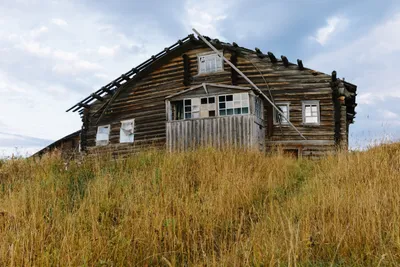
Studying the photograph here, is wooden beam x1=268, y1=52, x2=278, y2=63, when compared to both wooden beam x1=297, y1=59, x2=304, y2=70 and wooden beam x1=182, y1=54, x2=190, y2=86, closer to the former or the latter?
wooden beam x1=297, y1=59, x2=304, y2=70

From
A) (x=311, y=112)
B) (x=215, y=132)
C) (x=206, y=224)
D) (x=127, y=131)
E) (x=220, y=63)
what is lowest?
(x=206, y=224)

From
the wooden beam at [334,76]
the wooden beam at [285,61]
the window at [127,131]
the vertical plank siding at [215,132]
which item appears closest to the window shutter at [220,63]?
the wooden beam at [285,61]

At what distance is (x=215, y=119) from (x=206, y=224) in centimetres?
1126

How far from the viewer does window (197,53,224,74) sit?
18.3 metres

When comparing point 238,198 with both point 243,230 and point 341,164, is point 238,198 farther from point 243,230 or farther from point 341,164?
point 341,164

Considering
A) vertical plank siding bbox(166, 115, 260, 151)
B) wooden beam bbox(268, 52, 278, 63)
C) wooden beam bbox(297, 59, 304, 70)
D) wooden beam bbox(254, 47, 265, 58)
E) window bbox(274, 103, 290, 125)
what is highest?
wooden beam bbox(254, 47, 265, 58)

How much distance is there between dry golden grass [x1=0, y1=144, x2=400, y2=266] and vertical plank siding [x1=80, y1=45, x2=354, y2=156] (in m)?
6.80

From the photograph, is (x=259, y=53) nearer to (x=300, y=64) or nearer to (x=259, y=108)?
(x=300, y=64)

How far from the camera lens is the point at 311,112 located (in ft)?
52.8

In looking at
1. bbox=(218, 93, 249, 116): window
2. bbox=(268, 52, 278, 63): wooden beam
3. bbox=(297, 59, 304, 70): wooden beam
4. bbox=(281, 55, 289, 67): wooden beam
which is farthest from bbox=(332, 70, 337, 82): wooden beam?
bbox=(218, 93, 249, 116): window

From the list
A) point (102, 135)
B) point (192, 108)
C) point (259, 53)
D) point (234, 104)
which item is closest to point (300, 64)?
point (259, 53)

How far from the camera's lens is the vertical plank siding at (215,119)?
14.9m

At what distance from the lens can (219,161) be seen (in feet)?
23.4

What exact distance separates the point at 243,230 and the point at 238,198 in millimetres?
910
